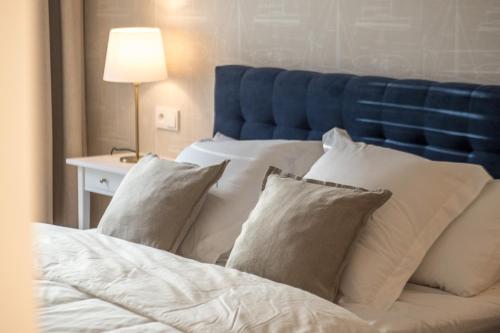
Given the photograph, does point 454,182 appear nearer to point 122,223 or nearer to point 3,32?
point 122,223

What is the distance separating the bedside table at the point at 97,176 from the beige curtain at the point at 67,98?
51 cm

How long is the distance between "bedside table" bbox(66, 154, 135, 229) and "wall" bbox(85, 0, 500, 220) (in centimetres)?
37

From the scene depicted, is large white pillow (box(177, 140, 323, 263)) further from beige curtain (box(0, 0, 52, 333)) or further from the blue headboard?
beige curtain (box(0, 0, 52, 333))

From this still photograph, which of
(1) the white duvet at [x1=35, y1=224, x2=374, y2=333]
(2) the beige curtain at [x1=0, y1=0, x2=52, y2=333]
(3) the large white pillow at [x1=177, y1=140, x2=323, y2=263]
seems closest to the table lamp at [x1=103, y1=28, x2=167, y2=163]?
(3) the large white pillow at [x1=177, y1=140, x2=323, y2=263]

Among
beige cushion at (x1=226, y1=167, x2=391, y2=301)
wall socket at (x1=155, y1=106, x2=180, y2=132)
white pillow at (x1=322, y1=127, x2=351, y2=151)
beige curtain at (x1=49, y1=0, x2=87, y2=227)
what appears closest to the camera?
beige cushion at (x1=226, y1=167, x2=391, y2=301)

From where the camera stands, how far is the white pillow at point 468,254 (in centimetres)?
205

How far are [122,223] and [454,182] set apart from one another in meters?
1.04

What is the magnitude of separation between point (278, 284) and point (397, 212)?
1.35 feet

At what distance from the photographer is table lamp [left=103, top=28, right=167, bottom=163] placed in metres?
3.46

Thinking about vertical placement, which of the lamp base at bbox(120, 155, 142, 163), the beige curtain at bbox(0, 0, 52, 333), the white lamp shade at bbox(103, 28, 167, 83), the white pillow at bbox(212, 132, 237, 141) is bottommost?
the lamp base at bbox(120, 155, 142, 163)

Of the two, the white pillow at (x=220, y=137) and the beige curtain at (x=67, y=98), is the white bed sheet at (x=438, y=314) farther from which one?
the beige curtain at (x=67, y=98)

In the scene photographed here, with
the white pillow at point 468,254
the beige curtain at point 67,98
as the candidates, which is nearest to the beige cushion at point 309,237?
the white pillow at point 468,254

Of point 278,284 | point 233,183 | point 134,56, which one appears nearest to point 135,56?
point 134,56

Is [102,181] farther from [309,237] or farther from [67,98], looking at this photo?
[309,237]
